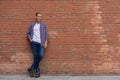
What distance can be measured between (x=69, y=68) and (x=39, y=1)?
6.71 ft

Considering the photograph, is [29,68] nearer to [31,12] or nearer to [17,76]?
[17,76]

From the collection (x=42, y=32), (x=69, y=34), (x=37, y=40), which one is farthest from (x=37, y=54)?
(x=69, y=34)

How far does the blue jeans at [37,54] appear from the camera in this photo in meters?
11.9

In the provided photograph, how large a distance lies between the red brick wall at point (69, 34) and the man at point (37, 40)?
254 millimetres

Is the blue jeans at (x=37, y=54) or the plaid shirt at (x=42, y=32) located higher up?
the plaid shirt at (x=42, y=32)

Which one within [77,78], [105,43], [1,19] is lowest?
[77,78]

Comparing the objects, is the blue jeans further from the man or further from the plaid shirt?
the plaid shirt

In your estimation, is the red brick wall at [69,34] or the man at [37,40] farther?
the red brick wall at [69,34]

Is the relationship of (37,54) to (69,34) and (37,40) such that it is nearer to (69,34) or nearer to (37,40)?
(37,40)

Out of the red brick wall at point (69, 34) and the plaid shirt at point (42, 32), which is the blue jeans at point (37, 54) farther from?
the red brick wall at point (69, 34)

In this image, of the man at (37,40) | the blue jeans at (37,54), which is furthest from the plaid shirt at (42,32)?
the blue jeans at (37,54)

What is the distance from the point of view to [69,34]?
12172 millimetres

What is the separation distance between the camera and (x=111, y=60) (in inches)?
480

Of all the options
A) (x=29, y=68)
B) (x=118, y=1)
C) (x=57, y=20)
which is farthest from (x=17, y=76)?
(x=118, y=1)
